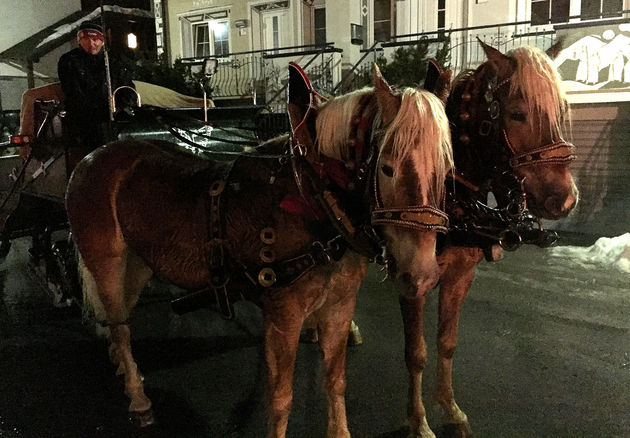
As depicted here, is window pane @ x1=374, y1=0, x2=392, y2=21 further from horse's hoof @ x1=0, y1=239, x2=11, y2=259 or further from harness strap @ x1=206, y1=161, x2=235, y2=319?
harness strap @ x1=206, y1=161, x2=235, y2=319

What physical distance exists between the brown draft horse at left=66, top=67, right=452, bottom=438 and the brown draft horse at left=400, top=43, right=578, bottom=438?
52 centimetres

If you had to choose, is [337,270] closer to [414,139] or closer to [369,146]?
[369,146]

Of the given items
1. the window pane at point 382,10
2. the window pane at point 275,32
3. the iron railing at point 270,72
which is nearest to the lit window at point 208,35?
the iron railing at point 270,72

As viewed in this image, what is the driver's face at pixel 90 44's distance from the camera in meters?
4.81

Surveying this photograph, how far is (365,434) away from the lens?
3361 millimetres

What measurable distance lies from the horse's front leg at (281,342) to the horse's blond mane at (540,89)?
1570 millimetres

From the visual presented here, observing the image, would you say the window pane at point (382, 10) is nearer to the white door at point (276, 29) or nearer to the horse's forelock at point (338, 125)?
the white door at point (276, 29)

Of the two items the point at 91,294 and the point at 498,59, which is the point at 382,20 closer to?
the point at 498,59

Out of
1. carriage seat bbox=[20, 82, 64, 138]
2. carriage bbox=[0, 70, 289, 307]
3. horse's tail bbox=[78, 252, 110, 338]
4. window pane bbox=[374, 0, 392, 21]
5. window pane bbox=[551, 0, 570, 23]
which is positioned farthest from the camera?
window pane bbox=[374, 0, 392, 21]

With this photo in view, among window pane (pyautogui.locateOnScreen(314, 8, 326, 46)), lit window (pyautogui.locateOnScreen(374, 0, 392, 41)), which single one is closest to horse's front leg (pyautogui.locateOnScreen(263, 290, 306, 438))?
lit window (pyautogui.locateOnScreen(374, 0, 392, 41))

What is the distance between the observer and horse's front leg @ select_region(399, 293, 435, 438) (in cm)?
322

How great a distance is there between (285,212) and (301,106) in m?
0.54

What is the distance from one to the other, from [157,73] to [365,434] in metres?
8.79

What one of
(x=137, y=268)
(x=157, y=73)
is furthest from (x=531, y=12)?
(x=137, y=268)
